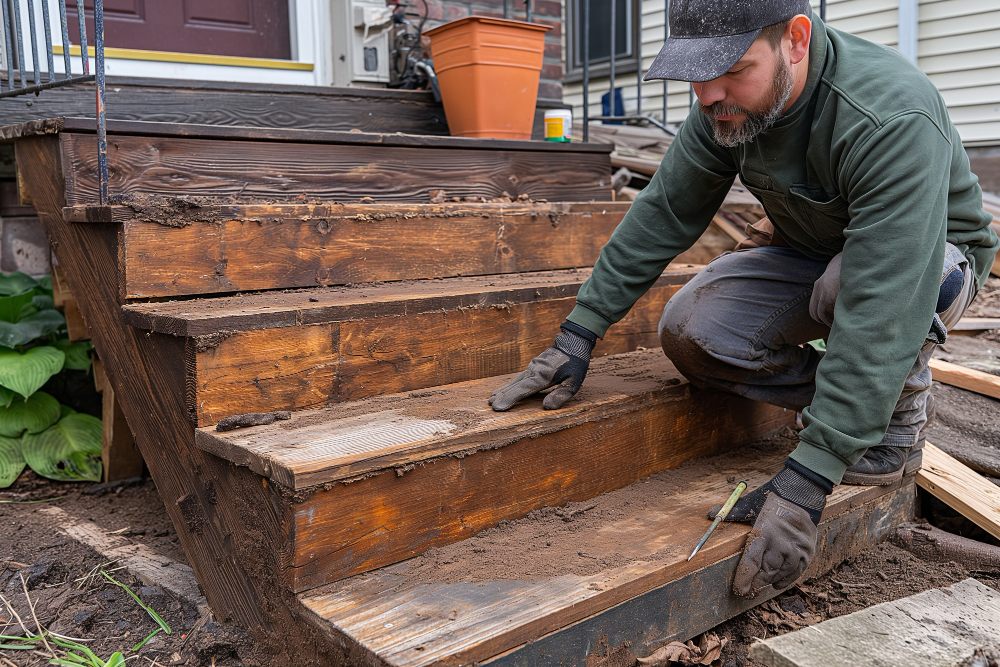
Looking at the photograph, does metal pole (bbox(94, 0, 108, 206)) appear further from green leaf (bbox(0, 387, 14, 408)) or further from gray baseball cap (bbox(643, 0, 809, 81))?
gray baseball cap (bbox(643, 0, 809, 81))

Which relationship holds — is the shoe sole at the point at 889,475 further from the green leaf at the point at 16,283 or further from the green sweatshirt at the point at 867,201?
the green leaf at the point at 16,283

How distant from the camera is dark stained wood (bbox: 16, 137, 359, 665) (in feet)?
4.77

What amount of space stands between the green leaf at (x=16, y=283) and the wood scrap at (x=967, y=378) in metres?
3.14

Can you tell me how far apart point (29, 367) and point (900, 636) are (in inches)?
92.9

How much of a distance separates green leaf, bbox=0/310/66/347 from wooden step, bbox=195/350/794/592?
117cm

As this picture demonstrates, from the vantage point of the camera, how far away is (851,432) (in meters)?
1.55

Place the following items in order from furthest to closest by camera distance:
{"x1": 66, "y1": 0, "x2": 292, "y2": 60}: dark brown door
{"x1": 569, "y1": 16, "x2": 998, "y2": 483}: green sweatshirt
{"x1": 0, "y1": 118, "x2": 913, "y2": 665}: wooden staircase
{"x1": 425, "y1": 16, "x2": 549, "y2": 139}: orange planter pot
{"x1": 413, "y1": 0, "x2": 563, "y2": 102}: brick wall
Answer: {"x1": 413, "y1": 0, "x2": 563, "y2": 102}: brick wall
{"x1": 66, "y1": 0, "x2": 292, "y2": 60}: dark brown door
{"x1": 425, "y1": 16, "x2": 549, "y2": 139}: orange planter pot
{"x1": 569, "y1": 16, "x2": 998, "y2": 483}: green sweatshirt
{"x1": 0, "y1": 118, "x2": 913, "y2": 665}: wooden staircase

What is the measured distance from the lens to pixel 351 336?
1.82 meters

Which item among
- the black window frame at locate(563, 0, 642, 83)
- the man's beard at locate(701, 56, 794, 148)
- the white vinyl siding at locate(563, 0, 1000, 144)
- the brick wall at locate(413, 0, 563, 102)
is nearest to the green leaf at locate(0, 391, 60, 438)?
the man's beard at locate(701, 56, 794, 148)

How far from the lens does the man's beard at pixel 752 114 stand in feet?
5.32

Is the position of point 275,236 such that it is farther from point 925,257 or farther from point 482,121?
point 925,257

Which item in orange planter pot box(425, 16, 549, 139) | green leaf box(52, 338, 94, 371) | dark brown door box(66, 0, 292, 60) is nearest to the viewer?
green leaf box(52, 338, 94, 371)

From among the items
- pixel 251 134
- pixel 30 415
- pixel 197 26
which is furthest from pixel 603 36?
pixel 30 415

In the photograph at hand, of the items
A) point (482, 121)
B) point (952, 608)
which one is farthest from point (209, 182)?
point (952, 608)
